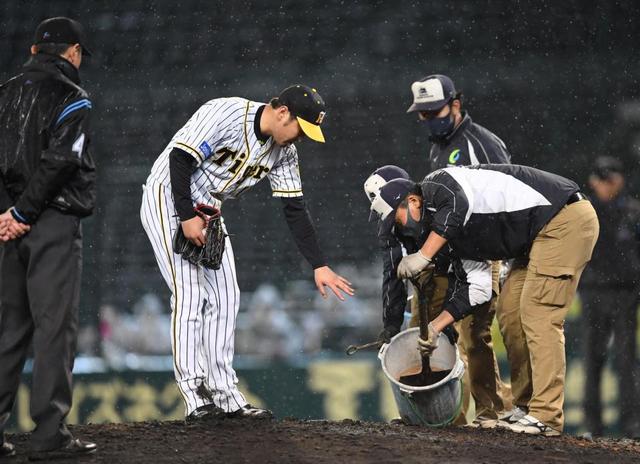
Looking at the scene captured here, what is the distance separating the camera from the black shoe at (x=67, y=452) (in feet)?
11.8

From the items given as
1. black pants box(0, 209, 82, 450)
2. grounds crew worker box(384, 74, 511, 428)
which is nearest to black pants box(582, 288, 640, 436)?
grounds crew worker box(384, 74, 511, 428)

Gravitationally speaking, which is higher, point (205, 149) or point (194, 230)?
point (205, 149)

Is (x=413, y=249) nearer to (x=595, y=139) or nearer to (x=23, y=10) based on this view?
(x=595, y=139)

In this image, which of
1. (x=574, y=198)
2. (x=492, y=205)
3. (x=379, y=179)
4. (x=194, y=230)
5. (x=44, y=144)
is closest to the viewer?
(x=44, y=144)

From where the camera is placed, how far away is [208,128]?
14.5ft

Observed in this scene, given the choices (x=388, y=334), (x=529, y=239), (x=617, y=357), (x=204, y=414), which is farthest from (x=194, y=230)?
(x=617, y=357)

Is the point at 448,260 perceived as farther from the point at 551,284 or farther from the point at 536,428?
the point at 536,428

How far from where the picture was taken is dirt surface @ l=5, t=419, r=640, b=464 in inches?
152

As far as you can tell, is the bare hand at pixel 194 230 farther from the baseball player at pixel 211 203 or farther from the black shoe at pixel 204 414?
the black shoe at pixel 204 414

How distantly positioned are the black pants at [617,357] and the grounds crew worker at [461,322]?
2268 millimetres

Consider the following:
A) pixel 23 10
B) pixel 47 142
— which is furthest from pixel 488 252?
pixel 23 10

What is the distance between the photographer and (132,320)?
8.40m

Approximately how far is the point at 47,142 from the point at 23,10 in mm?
5719

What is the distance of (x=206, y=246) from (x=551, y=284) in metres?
1.52
